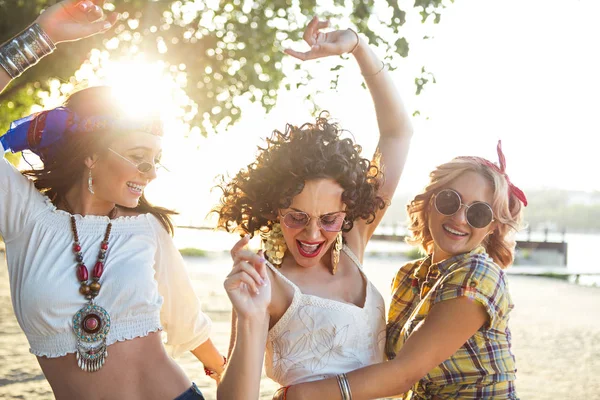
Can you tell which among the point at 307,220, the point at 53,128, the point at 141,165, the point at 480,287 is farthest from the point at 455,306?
the point at 53,128

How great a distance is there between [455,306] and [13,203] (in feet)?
5.31

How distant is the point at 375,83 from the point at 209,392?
168 inches

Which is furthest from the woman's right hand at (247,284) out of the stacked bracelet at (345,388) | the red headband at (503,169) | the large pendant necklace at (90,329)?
the red headband at (503,169)

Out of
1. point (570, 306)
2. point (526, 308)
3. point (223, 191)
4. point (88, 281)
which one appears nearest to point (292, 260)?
point (223, 191)

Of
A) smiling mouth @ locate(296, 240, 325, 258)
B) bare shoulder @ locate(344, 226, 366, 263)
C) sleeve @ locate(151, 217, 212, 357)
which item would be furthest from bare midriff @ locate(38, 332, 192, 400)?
bare shoulder @ locate(344, 226, 366, 263)

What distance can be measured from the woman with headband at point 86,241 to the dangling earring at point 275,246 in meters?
0.38

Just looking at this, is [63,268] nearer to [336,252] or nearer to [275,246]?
[275,246]

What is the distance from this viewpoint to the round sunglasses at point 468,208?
276 cm

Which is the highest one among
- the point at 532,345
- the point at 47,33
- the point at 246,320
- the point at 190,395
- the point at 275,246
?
the point at 47,33

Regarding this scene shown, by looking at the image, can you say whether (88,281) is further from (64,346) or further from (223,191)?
(223,191)

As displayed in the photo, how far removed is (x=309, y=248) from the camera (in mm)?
2725

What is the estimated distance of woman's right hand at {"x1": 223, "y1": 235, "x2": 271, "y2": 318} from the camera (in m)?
2.34

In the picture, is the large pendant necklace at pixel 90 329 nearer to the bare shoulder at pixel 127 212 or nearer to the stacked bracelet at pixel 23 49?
the bare shoulder at pixel 127 212

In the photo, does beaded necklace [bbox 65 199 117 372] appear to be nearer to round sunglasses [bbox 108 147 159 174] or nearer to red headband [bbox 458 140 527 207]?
round sunglasses [bbox 108 147 159 174]
